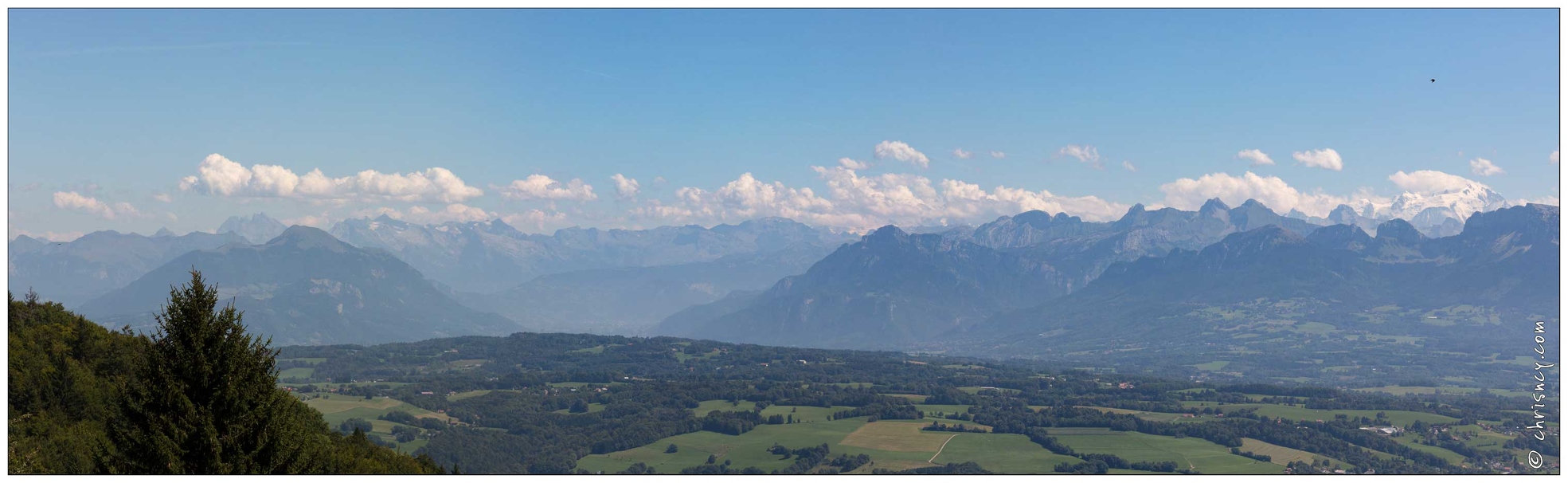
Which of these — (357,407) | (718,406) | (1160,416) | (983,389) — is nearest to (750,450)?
(718,406)

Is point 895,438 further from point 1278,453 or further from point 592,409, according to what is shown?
point 592,409

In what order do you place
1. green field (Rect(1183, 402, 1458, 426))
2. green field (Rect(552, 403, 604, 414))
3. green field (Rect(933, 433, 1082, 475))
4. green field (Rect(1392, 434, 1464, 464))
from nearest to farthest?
green field (Rect(933, 433, 1082, 475)), green field (Rect(1392, 434, 1464, 464)), green field (Rect(1183, 402, 1458, 426)), green field (Rect(552, 403, 604, 414))

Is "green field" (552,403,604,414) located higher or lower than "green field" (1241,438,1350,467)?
higher

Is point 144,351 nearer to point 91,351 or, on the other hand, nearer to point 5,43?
point 5,43

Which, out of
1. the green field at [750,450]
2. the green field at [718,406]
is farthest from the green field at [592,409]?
the green field at [750,450]

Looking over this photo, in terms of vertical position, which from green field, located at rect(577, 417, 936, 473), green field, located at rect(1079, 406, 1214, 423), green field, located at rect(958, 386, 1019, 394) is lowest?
green field, located at rect(577, 417, 936, 473)

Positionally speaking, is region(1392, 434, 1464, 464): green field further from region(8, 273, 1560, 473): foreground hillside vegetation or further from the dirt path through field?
the dirt path through field

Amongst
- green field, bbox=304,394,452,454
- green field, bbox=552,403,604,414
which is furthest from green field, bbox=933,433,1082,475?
green field, bbox=304,394,452,454
